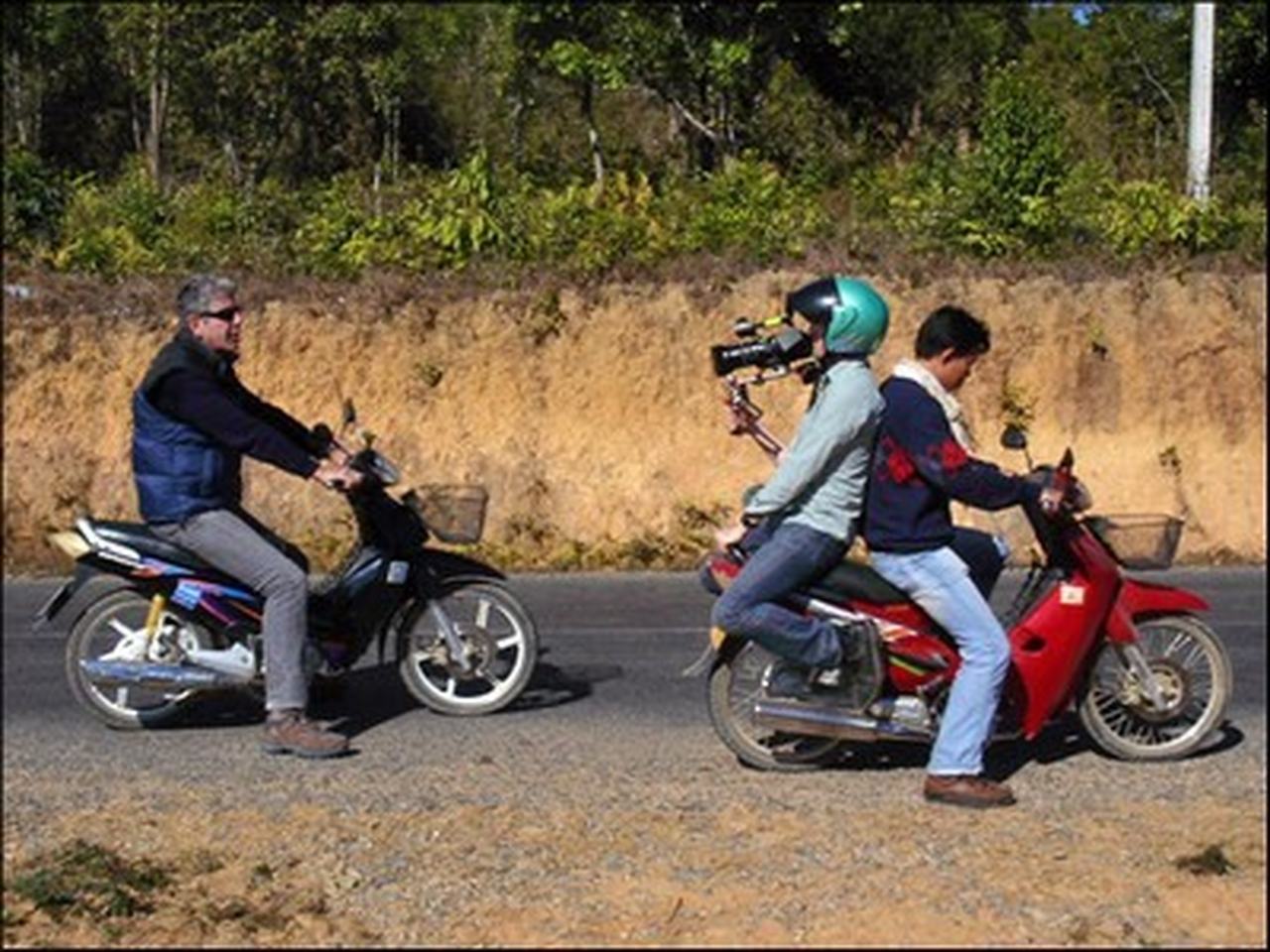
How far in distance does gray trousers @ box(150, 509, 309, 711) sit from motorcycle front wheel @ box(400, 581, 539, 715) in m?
0.75

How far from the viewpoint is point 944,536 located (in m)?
6.92

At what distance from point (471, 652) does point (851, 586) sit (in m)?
2.16

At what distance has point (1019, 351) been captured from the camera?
61.4ft

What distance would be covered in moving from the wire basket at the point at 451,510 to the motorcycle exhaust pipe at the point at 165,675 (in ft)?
3.70

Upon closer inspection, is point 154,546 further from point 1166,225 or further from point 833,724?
point 1166,225

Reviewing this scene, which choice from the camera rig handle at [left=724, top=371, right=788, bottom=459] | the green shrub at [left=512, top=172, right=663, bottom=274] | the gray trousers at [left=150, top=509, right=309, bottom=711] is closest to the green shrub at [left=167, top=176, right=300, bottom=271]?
the green shrub at [left=512, top=172, right=663, bottom=274]

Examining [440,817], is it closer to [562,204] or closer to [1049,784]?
[1049,784]

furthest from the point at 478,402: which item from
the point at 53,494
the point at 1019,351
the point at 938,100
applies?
the point at 938,100

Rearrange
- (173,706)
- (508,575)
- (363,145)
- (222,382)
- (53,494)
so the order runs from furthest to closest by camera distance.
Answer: (363,145)
(53,494)
(508,575)
(173,706)
(222,382)

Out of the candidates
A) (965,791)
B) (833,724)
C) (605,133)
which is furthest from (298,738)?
(605,133)

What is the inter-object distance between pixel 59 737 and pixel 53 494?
980cm

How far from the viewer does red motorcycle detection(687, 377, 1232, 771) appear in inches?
279

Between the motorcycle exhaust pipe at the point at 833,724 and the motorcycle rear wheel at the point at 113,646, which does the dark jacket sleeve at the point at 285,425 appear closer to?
the motorcycle rear wheel at the point at 113,646

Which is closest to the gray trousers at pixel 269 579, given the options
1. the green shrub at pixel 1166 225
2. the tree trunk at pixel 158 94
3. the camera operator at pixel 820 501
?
the camera operator at pixel 820 501
